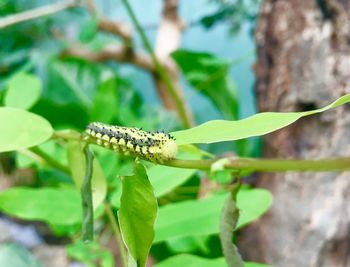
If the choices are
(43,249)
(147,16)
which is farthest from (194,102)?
(43,249)

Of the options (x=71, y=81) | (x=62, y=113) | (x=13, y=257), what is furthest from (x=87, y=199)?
(x=71, y=81)

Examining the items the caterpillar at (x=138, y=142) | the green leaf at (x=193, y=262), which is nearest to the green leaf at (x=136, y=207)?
the caterpillar at (x=138, y=142)

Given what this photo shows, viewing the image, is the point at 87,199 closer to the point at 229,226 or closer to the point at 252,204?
the point at 229,226

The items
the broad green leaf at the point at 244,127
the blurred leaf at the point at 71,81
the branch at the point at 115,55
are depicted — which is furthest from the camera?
the branch at the point at 115,55

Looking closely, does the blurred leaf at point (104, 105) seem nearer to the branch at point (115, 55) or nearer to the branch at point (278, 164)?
the branch at point (278, 164)

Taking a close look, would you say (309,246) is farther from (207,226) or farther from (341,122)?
(207,226)

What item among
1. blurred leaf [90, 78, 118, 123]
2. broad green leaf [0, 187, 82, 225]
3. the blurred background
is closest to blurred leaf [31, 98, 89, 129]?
the blurred background

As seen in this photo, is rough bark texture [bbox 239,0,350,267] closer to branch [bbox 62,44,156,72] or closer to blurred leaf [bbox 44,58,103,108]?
blurred leaf [bbox 44,58,103,108]
